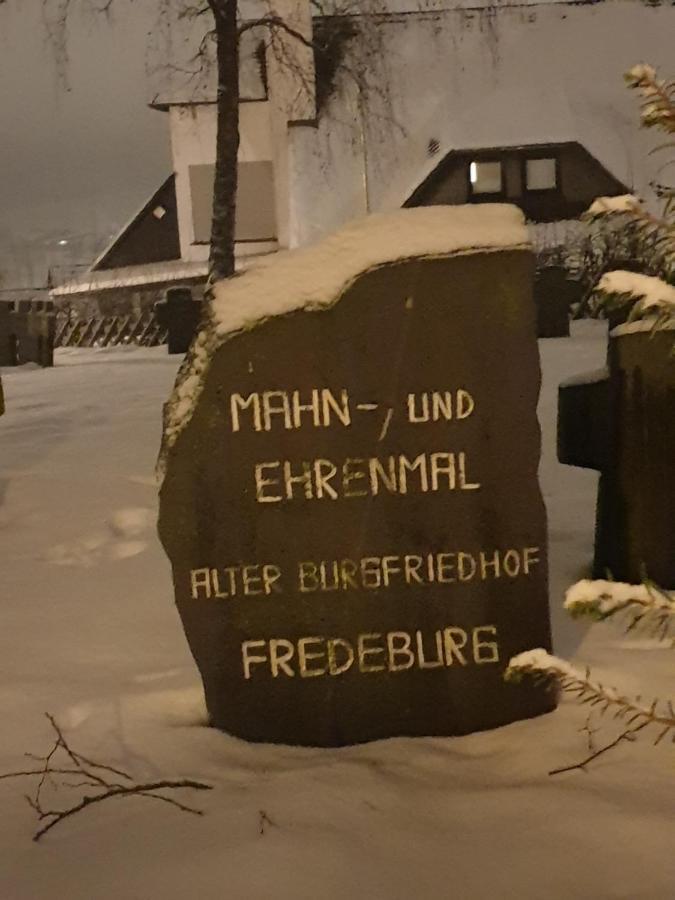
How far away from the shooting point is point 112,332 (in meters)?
21.4

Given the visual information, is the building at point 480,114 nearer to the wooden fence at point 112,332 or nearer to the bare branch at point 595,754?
the wooden fence at point 112,332

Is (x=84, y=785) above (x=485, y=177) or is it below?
below

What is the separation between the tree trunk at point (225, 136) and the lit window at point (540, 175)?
1106 centimetres

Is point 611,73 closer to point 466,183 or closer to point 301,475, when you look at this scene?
point 466,183

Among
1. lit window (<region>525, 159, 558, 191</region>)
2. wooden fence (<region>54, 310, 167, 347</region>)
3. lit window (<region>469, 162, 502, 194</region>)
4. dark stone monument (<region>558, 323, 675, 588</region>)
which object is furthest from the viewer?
lit window (<region>525, 159, 558, 191</region>)

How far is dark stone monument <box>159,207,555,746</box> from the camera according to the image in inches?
107

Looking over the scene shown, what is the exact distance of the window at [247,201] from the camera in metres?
25.9

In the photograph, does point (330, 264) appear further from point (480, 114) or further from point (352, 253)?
point (480, 114)

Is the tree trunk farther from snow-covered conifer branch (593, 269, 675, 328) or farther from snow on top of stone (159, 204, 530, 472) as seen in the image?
snow-covered conifer branch (593, 269, 675, 328)

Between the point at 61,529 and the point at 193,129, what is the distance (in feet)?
75.8

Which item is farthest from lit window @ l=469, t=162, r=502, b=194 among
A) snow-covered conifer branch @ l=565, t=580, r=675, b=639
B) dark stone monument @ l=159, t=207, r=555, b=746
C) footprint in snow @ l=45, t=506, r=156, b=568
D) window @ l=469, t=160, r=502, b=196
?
snow-covered conifer branch @ l=565, t=580, r=675, b=639

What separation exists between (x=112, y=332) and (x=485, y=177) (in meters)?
9.40

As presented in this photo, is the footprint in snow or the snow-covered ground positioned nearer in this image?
the snow-covered ground

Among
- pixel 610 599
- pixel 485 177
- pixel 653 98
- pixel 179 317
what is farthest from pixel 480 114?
pixel 610 599
